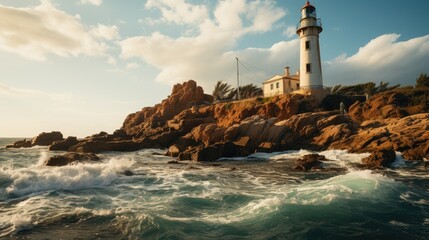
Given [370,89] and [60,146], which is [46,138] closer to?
[60,146]

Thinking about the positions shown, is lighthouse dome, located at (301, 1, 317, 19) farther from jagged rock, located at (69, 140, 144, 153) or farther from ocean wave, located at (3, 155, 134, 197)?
ocean wave, located at (3, 155, 134, 197)

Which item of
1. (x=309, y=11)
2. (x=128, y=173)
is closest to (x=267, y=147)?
(x=128, y=173)

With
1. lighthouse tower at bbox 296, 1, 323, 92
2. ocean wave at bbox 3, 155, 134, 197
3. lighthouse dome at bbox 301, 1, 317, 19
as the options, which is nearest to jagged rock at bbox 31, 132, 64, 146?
ocean wave at bbox 3, 155, 134, 197

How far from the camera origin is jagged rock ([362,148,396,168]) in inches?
782

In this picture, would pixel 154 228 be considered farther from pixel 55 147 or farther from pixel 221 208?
pixel 55 147

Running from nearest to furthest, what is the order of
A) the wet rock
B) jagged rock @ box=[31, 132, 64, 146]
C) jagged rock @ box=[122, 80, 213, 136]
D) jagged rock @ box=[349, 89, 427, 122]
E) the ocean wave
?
1. the ocean wave
2. the wet rock
3. jagged rock @ box=[349, 89, 427, 122]
4. jagged rock @ box=[31, 132, 64, 146]
5. jagged rock @ box=[122, 80, 213, 136]

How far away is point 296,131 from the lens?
104ft

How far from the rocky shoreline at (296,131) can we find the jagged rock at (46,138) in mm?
15324

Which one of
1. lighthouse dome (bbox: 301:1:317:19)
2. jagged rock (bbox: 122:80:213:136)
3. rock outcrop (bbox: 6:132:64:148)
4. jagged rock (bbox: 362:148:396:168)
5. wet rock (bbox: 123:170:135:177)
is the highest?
lighthouse dome (bbox: 301:1:317:19)

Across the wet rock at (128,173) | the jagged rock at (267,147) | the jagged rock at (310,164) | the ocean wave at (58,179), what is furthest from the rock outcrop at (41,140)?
the jagged rock at (310,164)

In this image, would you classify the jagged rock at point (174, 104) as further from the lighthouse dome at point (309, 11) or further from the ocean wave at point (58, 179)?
the ocean wave at point (58, 179)

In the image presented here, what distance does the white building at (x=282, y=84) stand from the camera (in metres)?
47.4

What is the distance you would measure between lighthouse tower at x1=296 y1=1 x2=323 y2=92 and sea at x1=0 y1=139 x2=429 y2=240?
2566 centimetres

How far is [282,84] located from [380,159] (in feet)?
94.2
